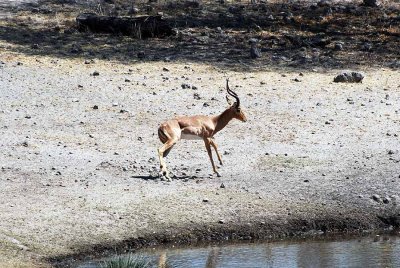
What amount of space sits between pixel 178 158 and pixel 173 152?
12.0 inches

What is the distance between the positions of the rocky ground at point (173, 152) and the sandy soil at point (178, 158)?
3 cm

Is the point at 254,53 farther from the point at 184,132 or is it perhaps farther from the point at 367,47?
the point at 184,132

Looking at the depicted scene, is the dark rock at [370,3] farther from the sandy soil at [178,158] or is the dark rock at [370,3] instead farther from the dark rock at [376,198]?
the dark rock at [376,198]

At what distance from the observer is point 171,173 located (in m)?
14.8

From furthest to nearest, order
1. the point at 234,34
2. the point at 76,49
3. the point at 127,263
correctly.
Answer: the point at 234,34, the point at 76,49, the point at 127,263

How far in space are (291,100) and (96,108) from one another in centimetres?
345

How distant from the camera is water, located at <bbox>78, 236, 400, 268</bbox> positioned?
1214 centimetres

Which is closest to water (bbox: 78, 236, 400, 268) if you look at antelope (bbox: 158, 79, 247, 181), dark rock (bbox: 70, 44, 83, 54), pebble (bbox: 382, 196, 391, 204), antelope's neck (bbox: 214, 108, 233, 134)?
pebble (bbox: 382, 196, 391, 204)

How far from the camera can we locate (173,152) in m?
15.8

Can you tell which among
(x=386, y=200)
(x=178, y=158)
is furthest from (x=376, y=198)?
(x=178, y=158)

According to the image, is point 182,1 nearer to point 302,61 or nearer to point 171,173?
point 302,61

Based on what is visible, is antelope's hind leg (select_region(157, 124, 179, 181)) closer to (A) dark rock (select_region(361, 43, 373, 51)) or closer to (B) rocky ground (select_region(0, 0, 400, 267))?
(B) rocky ground (select_region(0, 0, 400, 267))

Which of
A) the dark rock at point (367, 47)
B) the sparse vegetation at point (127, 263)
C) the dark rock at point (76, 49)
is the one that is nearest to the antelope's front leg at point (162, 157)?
the sparse vegetation at point (127, 263)

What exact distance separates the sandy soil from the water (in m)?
0.32
